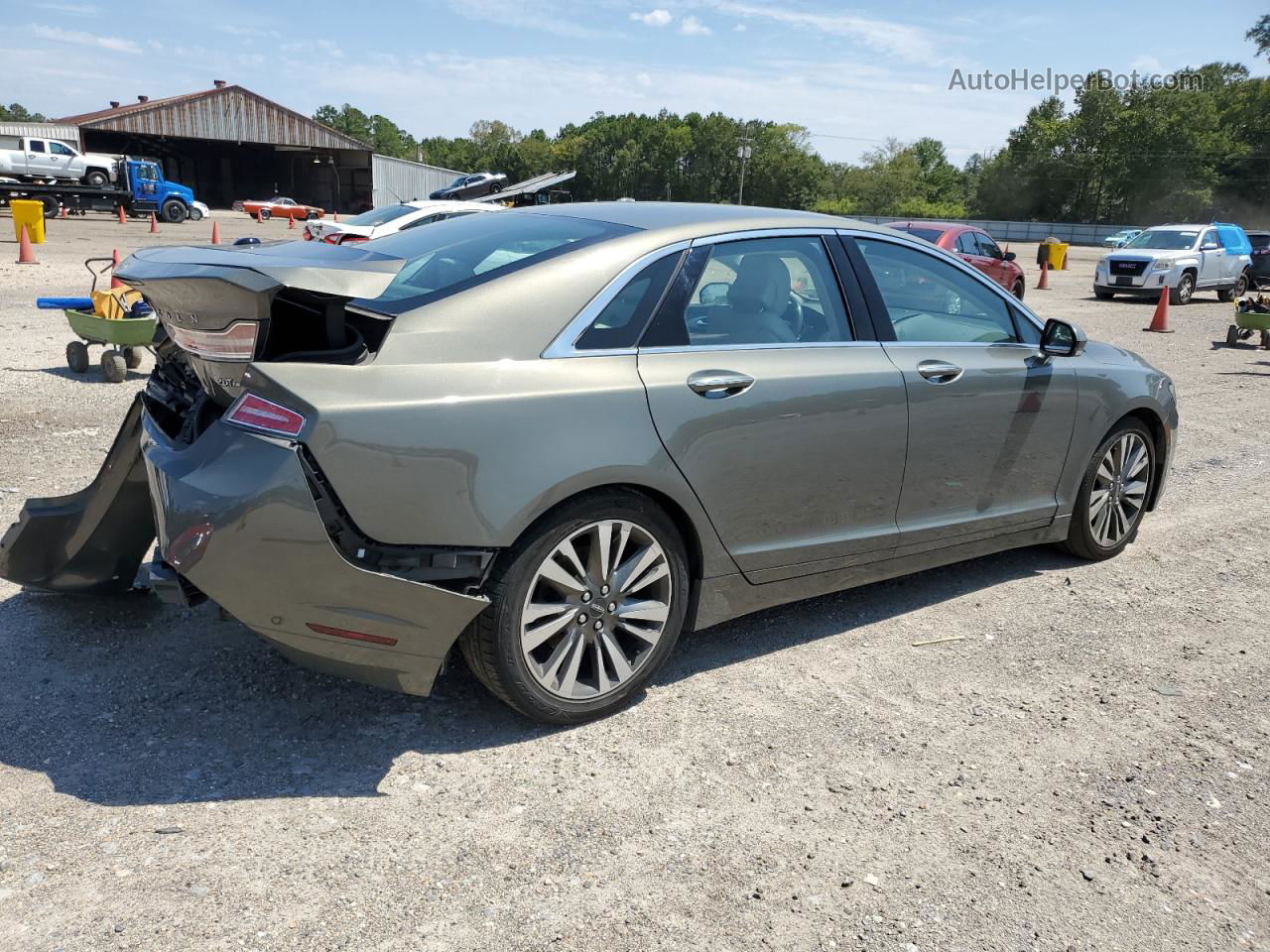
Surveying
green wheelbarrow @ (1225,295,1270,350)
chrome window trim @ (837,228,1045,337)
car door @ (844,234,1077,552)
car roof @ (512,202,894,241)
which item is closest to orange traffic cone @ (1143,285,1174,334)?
green wheelbarrow @ (1225,295,1270,350)

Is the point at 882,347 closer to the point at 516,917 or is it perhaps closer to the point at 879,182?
the point at 516,917

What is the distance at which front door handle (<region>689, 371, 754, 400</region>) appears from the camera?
354cm

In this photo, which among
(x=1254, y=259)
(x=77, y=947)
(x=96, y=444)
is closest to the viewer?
(x=77, y=947)

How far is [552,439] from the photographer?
317 cm

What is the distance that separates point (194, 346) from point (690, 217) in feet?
5.89

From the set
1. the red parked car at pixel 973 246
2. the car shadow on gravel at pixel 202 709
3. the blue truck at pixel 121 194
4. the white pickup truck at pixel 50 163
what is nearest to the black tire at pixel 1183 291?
the red parked car at pixel 973 246

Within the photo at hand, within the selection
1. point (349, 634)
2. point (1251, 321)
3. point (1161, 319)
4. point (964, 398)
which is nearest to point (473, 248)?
point (349, 634)

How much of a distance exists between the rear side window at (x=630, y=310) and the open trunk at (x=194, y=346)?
666mm

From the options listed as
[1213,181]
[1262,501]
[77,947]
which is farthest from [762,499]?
[1213,181]

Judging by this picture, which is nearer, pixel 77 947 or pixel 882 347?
pixel 77 947

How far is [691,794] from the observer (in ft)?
10.3

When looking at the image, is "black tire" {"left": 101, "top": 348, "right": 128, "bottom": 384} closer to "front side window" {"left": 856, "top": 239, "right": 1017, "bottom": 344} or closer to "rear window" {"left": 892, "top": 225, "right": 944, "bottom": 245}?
"front side window" {"left": 856, "top": 239, "right": 1017, "bottom": 344}

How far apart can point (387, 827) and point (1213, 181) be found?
9517 centimetres

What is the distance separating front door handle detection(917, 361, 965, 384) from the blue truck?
41.1 meters
